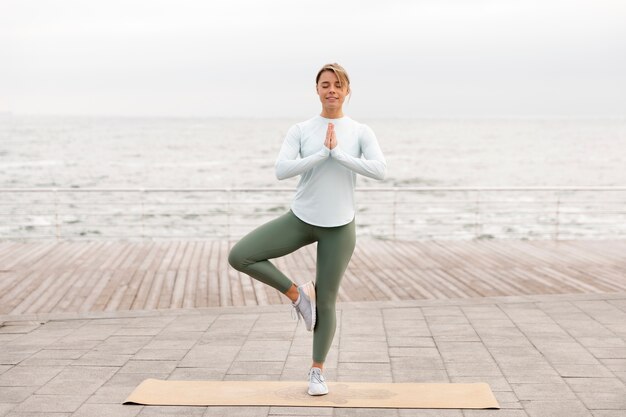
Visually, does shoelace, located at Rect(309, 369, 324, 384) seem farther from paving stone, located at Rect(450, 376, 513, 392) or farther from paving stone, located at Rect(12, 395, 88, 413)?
paving stone, located at Rect(12, 395, 88, 413)

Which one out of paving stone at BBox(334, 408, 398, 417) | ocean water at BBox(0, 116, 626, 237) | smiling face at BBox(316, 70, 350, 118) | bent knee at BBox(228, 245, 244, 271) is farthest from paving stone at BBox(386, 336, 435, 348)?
ocean water at BBox(0, 116, 626, 237)

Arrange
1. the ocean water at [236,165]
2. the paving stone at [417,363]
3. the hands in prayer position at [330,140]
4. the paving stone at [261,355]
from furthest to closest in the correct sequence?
the ocean water at [236,165], the paving stone at [261,355], the paving stone at [417,363], the hands in prayer position at [330,140]

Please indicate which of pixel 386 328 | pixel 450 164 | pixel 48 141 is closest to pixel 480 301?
pixel 386 328

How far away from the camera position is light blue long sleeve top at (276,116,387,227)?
3344 millimetres

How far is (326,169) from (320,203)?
0.16 metres

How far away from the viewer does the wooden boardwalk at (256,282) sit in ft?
20.1

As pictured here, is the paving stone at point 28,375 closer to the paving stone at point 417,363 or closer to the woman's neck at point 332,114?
the paving stone at point 417,363

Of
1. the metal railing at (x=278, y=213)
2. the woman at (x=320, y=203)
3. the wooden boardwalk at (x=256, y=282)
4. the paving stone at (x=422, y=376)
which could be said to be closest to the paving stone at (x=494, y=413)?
the paving stone at (x=422, y=376)

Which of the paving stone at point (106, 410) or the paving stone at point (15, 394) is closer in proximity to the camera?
the paving stone at point (106, 410)

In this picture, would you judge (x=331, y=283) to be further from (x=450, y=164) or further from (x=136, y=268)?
(x=450, y=164)

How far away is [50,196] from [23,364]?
25.5m

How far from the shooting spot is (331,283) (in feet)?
11.3

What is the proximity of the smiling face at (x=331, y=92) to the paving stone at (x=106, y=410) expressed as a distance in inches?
66.5

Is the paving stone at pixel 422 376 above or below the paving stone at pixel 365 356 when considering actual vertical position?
above
